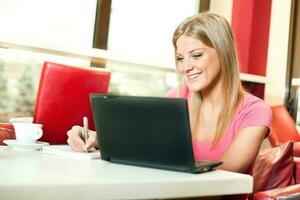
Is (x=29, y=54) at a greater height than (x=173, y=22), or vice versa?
(x=173, y=22)

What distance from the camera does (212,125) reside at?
5.09ft

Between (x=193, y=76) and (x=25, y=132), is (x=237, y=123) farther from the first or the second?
(x=25, y=132)

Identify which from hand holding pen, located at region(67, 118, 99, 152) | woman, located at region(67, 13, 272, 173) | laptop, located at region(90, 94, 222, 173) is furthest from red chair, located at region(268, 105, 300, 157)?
laptop, located at region(90, 94, 222, 173)

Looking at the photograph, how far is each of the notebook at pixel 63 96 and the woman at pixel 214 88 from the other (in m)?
0.62

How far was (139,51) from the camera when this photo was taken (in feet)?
11.9

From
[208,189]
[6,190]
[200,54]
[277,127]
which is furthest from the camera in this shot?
[277,127]

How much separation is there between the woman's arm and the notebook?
0.94m

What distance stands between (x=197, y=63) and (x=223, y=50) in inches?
4.1

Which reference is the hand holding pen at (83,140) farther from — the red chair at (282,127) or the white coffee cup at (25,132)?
the red chair at (282,127)

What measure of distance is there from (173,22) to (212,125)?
8.16 ft

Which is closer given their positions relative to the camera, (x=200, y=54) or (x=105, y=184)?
→ (x=105, y=184)

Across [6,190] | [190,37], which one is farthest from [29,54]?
[6,190]

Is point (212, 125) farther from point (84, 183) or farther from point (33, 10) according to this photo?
point (33, 10)

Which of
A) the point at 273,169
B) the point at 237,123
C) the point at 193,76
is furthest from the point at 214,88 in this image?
the point at 273,169
